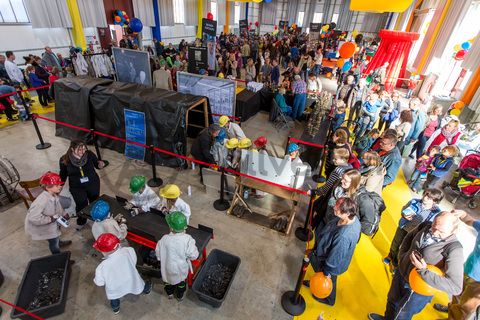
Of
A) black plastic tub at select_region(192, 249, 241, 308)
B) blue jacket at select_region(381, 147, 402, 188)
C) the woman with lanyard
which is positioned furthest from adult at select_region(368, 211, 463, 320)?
the woman with lanyard

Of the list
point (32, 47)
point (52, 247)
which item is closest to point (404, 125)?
point (52, 247)

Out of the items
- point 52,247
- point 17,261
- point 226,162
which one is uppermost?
point 226,162

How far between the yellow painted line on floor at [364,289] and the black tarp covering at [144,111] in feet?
14.0

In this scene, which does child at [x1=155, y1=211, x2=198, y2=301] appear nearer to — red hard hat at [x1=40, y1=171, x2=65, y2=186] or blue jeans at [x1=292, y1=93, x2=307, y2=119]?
red hard hat at [x1=40, y1=171, x2=65, y2=186]

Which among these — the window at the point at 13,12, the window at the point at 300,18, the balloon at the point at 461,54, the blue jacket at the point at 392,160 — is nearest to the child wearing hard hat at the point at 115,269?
the blue jacket at the point at 392,160

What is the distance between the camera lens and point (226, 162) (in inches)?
202

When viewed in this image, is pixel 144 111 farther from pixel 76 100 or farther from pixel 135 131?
pixel 76 100

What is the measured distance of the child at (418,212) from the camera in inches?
128

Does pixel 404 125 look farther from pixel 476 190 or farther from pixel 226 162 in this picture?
pixel 226 162

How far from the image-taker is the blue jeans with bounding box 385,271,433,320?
2738mm

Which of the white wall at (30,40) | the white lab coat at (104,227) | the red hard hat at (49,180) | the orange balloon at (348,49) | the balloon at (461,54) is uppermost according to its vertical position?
the balloon at (461,54)

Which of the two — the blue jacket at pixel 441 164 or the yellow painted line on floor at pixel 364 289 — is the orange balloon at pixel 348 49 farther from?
the yellow painted line on floor at pixel 364 289

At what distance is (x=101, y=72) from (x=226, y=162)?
33.2ft

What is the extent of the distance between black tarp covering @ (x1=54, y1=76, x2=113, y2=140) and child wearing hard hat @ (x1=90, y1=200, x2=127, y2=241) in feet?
15.8
